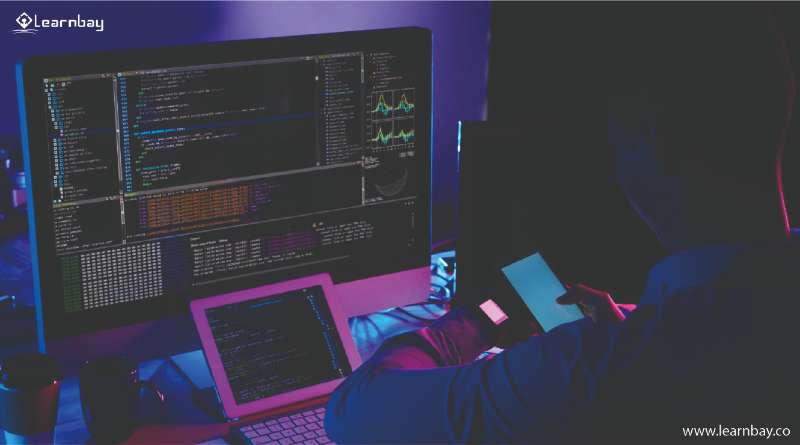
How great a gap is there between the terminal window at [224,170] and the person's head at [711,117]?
568 millimetres

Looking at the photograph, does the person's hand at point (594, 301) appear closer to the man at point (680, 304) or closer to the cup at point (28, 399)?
the man at point (680, 304)

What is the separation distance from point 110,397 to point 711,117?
2.85ft

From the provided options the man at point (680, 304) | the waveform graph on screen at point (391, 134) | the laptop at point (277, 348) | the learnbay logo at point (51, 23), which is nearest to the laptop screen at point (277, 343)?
the laptop at point (277, 348)

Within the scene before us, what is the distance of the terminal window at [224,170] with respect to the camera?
1402mm

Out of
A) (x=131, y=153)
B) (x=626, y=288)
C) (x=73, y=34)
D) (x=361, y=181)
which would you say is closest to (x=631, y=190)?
(x=361, y=181)

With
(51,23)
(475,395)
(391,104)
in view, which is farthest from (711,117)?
(51,23)

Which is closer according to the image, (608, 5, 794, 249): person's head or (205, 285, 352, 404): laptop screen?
(608, 5, 794, 249): person's head

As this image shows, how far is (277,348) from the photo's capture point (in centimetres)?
154

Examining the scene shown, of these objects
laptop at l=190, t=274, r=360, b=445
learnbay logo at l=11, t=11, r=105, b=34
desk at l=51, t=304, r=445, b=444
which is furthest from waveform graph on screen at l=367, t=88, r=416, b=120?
learnbay logo at l=11, t=11, r=105, b=34

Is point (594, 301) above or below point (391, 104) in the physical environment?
below

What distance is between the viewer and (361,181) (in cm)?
163

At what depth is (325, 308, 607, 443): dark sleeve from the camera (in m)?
1.03

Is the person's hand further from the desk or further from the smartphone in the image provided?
the desk

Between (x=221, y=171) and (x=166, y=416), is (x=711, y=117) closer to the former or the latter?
(x=221, y=171)
